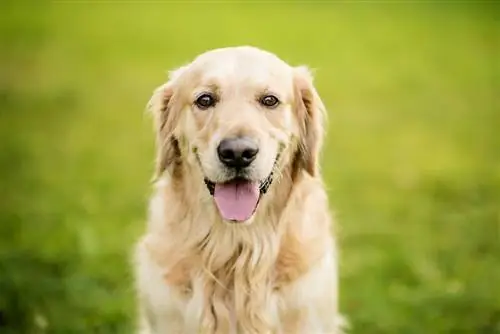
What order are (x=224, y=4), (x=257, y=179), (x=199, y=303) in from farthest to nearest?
(x=224, y=4), (x=199, y=303), (x=257, y=179)

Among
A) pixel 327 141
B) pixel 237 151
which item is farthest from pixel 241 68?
pixel 327 141

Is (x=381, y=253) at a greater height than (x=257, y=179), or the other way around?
(x=257, y=179)

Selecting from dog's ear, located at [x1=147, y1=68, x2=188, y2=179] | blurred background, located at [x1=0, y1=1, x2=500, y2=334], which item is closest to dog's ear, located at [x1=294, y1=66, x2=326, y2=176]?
dog's ear, located at [x1=147, y1=68, x2=188, y2=179]

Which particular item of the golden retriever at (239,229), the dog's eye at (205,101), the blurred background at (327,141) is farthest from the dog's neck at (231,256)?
the blurred background at (327,141)

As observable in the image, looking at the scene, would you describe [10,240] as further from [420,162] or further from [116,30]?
[420,162]

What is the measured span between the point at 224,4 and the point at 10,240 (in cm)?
81

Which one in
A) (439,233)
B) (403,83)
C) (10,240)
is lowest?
(10,240)

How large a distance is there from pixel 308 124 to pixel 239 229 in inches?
10.4

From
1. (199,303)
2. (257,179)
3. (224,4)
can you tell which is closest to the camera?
(257,179)

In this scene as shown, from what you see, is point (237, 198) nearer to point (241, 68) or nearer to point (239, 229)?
point (239, 229)

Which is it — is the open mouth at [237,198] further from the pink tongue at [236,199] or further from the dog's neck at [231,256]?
the dog's neck at [231,256]

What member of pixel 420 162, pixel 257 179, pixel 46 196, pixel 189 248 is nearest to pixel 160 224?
pixel 189 248

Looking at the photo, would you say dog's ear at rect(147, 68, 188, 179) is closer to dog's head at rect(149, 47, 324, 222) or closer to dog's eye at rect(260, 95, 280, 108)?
dog's head at rect(149, 47, 324, 222)

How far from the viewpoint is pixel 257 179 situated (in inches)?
76.7
